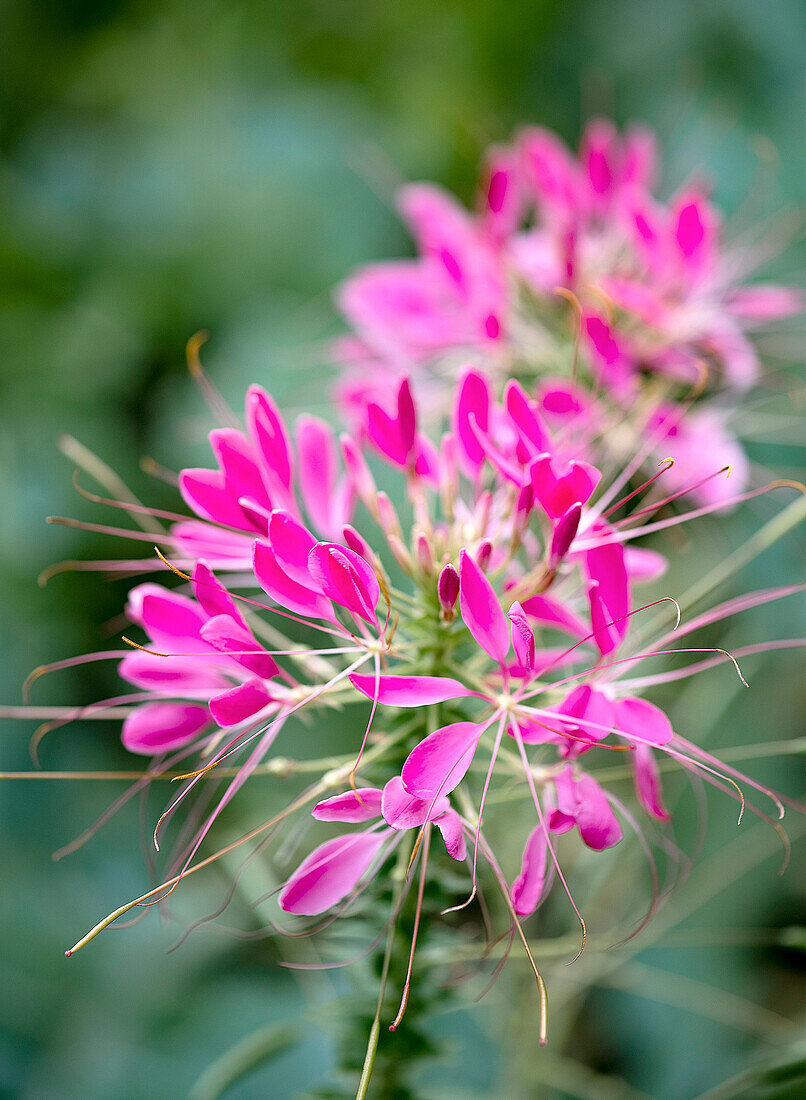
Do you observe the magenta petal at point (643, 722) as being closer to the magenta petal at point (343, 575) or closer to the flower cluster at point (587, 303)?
the magenta petal at point (343, 575)

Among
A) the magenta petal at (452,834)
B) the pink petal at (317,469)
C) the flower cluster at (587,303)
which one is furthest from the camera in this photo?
the flower cluster at (587,303)

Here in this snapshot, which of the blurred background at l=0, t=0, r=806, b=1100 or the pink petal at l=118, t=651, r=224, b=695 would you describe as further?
the blurred background at l=0, t=0, r=806, b=1100

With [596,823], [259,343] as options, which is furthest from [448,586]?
[259,343]

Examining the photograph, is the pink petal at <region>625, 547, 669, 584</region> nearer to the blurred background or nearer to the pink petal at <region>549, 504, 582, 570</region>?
the pink petal at <region>549, 504, 582, 570</region>

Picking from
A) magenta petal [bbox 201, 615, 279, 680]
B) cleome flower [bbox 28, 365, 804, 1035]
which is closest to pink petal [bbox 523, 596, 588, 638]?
cleome flower [bbox 28, 365, 804, 1035]

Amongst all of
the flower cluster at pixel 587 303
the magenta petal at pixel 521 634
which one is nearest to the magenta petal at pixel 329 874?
the magenta petal at pixel 521 634
